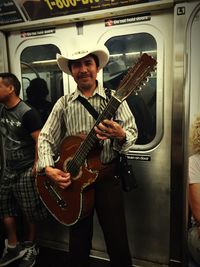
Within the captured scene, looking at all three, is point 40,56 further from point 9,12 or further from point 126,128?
point 126,128

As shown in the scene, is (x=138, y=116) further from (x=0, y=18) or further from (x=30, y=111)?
(x=0, y=18)

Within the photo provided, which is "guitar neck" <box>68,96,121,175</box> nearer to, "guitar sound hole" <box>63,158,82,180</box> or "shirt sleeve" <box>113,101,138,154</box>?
"guitar sound hole" <box>63,158,82,180</box>

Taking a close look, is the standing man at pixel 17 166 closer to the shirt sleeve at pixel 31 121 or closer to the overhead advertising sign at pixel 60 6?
the shirt sleeve at pixel 31 121

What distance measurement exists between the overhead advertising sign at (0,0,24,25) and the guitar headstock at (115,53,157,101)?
142 centimetres

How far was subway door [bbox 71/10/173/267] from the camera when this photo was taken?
2281 mm

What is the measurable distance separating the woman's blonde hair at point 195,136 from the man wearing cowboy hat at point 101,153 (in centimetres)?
49

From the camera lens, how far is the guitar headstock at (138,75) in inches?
66.7

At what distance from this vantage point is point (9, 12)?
2.53m

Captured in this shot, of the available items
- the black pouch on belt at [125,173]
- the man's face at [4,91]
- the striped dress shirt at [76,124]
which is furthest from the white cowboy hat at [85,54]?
the black pouch on belt at [125,173]

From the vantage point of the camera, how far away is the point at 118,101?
1767 mm

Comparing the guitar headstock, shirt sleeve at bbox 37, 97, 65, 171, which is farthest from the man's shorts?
the guitar headstock

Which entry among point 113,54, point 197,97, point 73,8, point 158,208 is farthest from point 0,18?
point 158,208

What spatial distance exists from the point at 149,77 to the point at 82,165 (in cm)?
96

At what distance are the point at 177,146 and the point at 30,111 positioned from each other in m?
1.40
